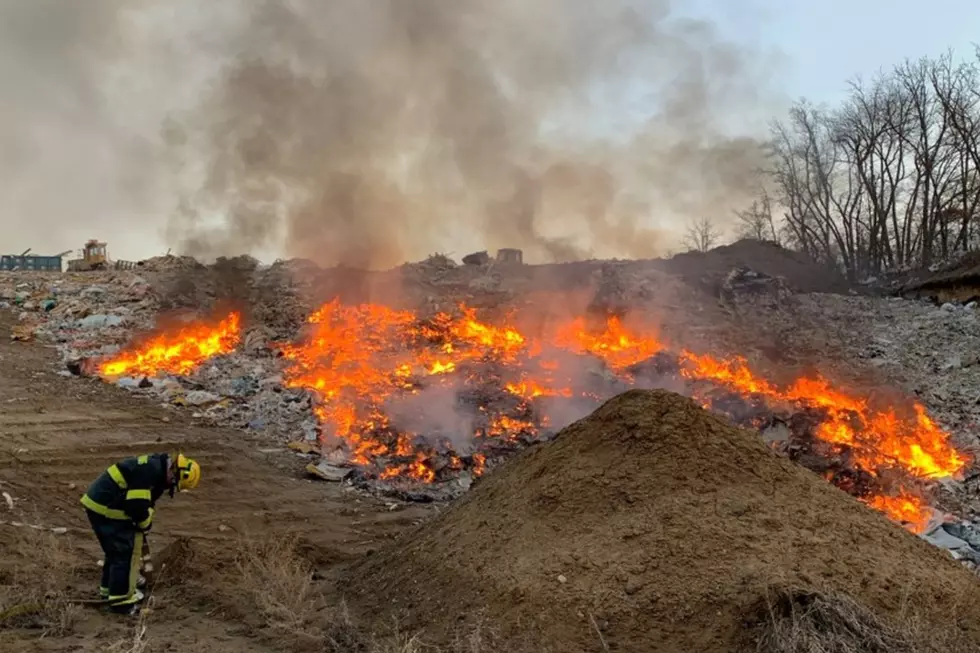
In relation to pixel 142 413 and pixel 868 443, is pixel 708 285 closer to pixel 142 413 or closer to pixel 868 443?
pixel 868 443

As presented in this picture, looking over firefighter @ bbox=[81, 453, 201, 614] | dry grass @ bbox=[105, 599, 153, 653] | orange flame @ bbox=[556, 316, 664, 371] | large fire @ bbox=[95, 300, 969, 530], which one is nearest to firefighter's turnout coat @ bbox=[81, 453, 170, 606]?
firefighter @ bbox=[81, 453, 201, 614]

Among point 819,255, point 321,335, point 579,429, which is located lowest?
point 579,429

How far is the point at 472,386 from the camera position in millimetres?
12766

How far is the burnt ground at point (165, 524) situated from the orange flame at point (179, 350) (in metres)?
1.15

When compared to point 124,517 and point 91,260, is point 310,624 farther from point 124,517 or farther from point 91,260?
point 91,260

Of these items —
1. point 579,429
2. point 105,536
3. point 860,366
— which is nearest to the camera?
point 105,536

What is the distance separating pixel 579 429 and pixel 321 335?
33.4 ft

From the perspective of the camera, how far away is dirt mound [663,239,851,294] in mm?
20328

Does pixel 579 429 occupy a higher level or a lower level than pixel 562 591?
higher

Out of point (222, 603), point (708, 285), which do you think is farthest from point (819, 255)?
point (222, 603)

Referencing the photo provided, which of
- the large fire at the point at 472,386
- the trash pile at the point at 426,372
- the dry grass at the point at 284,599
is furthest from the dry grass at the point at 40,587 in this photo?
the large fire at the point at 472,386

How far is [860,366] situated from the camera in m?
14.4

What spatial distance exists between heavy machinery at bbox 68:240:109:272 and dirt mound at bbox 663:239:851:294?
776 inches

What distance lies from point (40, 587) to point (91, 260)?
2148 cm
